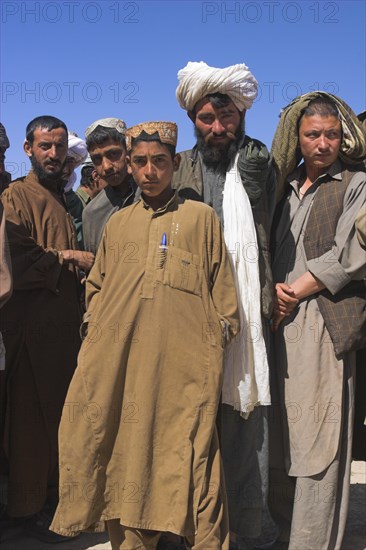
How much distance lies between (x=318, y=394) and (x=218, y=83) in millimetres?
1835

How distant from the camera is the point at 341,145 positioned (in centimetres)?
429

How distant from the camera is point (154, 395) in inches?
145

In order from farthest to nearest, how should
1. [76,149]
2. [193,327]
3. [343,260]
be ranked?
[76,149], [343,260], [193,327]

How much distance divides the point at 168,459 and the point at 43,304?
1.39m

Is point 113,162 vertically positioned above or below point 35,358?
above

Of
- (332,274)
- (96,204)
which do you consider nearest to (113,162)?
(96,204)

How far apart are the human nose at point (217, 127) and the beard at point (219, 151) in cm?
4

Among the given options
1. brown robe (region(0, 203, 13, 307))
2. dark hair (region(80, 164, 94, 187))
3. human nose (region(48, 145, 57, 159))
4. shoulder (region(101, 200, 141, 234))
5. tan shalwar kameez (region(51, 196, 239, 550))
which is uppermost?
dark hair (region(80, 164, 94, 187))

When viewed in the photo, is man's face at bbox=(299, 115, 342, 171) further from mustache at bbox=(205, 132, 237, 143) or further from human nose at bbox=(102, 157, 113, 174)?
human nose at bbox=(102, 157, 113, 174)

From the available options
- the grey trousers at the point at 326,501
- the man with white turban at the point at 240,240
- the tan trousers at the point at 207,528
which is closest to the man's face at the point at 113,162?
the man with white turban at the point at 240,240

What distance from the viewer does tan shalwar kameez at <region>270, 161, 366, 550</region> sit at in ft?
13.5

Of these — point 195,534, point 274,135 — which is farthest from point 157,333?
point 274,135

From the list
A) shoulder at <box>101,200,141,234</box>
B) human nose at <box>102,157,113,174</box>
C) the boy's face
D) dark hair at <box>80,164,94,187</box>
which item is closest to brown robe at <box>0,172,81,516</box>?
human nose at <box>102,157,113,174</box>

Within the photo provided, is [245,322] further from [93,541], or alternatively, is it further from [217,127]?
[93,541]
